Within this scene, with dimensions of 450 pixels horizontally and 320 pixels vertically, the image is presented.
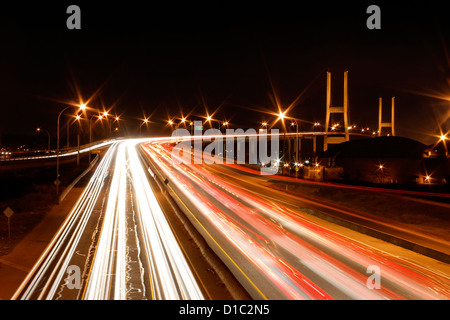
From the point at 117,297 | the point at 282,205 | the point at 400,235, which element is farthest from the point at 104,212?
the point at 400,235

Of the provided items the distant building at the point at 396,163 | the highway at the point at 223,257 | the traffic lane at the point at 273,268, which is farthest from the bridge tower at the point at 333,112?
the traffic lane at the point at 273,268

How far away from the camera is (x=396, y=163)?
159ft

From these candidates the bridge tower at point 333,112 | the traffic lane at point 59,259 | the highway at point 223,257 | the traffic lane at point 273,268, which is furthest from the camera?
the bridge tower at point 333,112

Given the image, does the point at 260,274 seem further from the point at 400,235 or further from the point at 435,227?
the point at 435,227

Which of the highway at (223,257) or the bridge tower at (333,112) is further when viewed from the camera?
the bridge tower at (333,112)

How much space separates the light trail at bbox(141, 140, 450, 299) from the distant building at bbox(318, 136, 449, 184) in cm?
2604

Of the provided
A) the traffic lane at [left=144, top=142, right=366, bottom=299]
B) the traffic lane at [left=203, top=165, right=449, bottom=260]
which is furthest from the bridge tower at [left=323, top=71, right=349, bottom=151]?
the traffic lane at [left=144, top=142, right=366, bottom=299]

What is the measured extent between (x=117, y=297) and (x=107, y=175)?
29909 millimetres

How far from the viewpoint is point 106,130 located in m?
99.2

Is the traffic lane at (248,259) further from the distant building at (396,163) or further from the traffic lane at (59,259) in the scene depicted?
the distant building at (396,163)

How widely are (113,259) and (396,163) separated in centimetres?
4375

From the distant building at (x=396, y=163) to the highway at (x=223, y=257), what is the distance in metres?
26.5

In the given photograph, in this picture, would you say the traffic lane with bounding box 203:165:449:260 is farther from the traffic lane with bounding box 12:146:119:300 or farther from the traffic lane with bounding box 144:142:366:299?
the traffic lane with bounding box 12:146:119:300

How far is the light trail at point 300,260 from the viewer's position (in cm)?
1024
